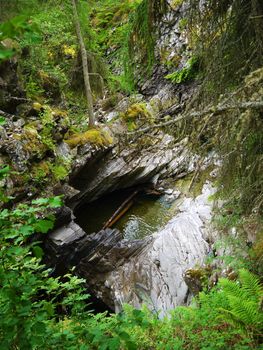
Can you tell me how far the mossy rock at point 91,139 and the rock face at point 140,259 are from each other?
3.21m

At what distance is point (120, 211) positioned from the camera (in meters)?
12.6

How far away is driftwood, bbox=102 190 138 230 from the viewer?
11909 millimetres

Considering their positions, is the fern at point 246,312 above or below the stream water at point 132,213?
above

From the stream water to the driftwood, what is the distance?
11 centimetres

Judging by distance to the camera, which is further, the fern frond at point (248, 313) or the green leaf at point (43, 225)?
the fern frond at point (248, 313)

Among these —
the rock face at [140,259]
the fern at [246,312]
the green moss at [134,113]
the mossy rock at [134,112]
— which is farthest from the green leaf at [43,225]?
the mossy rock at [134,112]

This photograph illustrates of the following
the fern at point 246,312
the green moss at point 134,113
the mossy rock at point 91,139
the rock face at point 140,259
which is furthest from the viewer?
the green moss at point 134,113

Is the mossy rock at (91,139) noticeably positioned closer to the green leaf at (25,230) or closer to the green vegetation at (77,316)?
the green vegetation at (77,316)

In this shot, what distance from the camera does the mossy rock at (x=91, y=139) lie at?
1128cm

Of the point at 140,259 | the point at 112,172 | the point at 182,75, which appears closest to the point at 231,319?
the point at 140,259

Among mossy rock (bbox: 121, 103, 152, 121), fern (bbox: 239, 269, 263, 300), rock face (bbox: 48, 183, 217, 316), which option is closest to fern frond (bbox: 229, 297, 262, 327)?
fern (bbox: 239, 269, 263, 300)

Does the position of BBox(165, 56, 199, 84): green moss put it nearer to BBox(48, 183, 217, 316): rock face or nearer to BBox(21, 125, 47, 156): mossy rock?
BBox(48, 183, 217, 316): rock face

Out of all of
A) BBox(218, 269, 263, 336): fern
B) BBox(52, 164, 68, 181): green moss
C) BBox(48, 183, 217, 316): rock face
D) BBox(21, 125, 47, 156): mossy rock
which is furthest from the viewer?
BBox(52, 164, 68, 181): green moss

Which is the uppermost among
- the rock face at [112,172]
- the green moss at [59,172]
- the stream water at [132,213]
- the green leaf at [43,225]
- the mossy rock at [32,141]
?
the mossy rock at [32,141]
